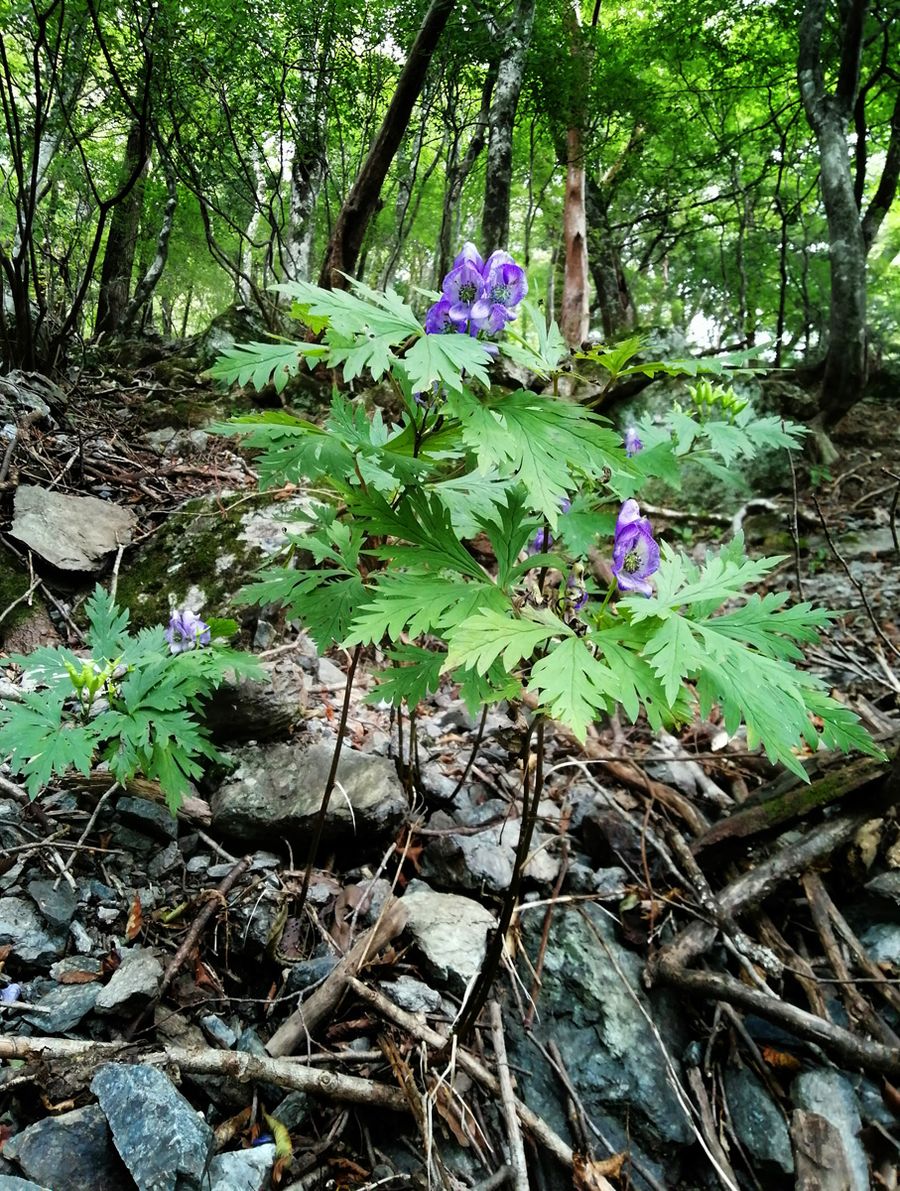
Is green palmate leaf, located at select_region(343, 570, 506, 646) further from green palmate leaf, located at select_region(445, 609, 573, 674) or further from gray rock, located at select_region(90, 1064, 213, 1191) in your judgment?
gray rock, located at select_region(90, 1064, 213, 1191)

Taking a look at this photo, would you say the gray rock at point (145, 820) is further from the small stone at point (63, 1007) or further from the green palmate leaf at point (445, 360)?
the green palmate leaf at point (445, 360)

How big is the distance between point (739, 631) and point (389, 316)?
1.07 meters

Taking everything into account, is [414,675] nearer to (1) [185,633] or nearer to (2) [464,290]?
(2) [464,290]

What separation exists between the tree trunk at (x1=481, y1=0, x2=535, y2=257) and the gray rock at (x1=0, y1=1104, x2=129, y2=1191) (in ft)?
26.3

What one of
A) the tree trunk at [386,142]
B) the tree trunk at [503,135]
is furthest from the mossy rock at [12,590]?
the tree trunk at [503,135]

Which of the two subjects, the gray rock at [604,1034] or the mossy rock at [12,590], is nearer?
the gray rock at [604,1034]

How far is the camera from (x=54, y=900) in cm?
195

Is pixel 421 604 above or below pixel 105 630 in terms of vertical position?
above

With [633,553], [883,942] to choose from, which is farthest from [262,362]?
[883,942]

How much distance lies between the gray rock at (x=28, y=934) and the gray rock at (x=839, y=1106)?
2.23 metres

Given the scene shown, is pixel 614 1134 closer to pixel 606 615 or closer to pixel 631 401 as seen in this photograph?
pixel 606 615

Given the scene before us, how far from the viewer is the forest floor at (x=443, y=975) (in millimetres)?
1495

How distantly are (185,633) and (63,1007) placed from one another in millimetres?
1205

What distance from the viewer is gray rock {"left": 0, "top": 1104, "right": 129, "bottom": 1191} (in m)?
1.29
